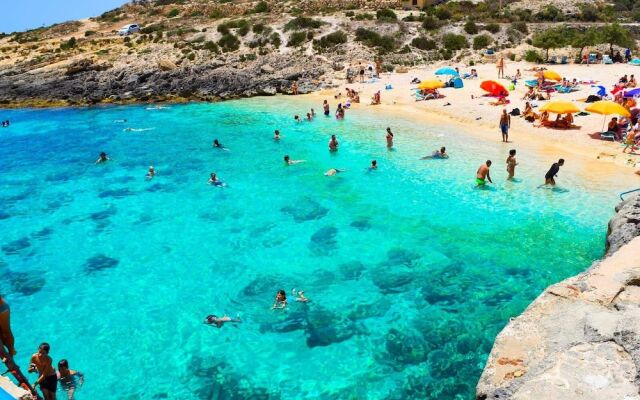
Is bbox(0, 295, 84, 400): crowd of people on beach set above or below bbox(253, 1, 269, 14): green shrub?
below

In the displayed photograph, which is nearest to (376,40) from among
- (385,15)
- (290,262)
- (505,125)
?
(385,15)

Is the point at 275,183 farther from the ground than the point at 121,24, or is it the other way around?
the point at 121,24

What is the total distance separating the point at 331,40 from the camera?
52.1 m

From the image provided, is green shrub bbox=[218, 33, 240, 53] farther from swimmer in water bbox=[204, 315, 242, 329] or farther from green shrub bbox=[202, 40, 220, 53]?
swimmer in water bbox=[204, 315, 242, 329]

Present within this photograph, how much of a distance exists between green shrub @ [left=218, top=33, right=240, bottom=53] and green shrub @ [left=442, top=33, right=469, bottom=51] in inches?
966

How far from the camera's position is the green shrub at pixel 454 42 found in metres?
49.9

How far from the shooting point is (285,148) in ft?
88.6

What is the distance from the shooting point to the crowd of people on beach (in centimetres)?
642

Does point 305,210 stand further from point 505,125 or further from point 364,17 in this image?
point 364,17

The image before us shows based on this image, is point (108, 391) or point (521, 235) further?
point (521, 235)

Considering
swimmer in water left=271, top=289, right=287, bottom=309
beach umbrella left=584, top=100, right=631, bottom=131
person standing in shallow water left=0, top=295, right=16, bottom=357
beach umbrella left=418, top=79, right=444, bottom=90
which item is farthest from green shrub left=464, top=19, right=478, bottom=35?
person standing in shallow water left=0, top=295, right=16, bottom=357

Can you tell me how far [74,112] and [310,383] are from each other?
4181 cm

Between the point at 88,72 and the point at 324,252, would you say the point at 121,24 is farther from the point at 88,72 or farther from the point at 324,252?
the point at 324,252

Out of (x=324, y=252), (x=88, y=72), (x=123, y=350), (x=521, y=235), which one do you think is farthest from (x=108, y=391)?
(x=88, y=72)
